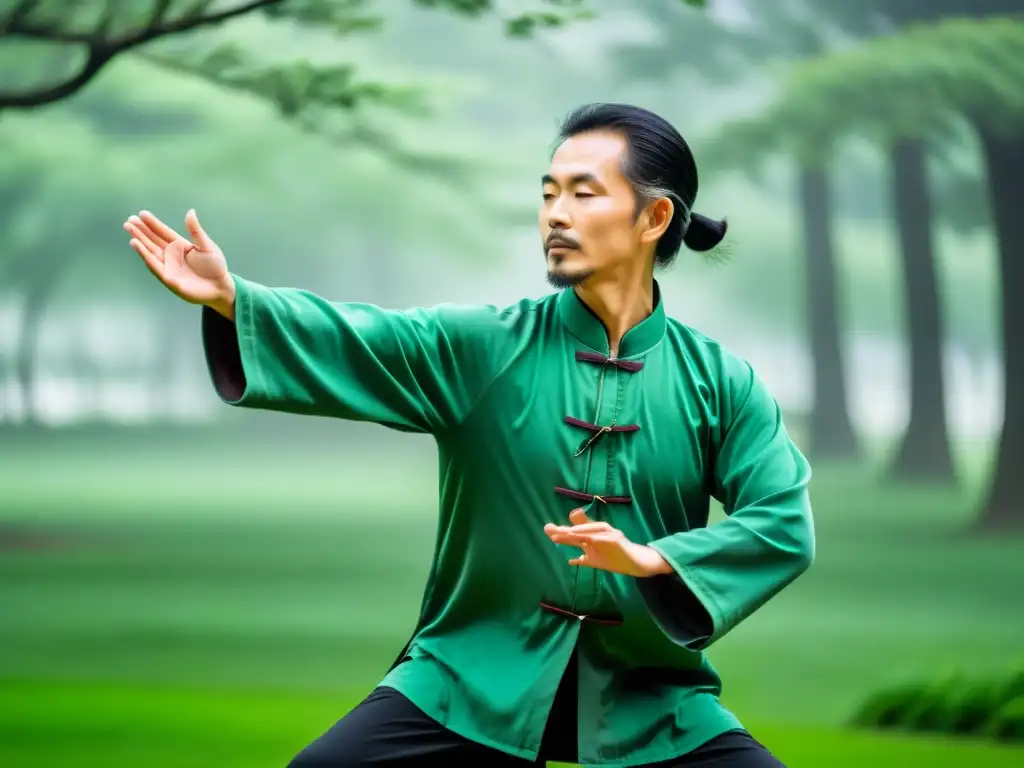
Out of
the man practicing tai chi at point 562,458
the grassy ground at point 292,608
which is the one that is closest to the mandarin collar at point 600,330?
the man practicing tai chi at point 562,458

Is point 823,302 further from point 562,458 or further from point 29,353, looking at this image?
point 562,458

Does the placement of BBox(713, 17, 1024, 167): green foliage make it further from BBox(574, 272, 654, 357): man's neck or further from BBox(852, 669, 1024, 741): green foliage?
BBox(574, 272, 654, 357): man's neck

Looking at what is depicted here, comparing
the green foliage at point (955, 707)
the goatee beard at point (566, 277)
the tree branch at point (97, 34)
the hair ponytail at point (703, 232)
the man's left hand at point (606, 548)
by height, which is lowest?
the green foliage at point (955, 707)

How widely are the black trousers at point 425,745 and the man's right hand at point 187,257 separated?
21.2 inches

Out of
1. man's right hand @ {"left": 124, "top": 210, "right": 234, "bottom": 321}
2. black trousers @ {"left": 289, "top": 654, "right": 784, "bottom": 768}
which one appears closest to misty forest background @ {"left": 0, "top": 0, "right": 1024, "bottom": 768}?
black trousers @ {"left": 289, "top": 654, "right": 784, "bottom": 768}

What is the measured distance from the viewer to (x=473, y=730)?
5.78 feet

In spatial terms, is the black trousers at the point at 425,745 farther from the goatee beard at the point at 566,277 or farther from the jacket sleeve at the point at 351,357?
the goatee beard at the point at 566,277

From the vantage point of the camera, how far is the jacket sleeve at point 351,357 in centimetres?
171

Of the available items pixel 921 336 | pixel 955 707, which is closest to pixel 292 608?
pixel 955 707

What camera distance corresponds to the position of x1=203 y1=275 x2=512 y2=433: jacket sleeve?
1706 mm

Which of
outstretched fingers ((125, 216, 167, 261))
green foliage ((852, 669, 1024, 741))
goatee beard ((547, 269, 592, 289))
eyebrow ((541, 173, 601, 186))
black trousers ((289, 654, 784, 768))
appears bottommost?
green foliage ((852, 669, 1024, 741))

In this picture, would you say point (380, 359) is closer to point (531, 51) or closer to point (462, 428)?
point (462, 428)

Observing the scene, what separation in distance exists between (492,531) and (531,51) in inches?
191

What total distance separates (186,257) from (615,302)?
1.82 feet
